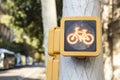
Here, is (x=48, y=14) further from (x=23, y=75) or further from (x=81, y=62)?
(x=23, y=75)

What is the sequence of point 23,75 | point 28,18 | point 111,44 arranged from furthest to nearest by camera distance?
1. point 23,75
2. point 28,18
3. point 111,44

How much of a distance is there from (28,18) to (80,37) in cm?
2045

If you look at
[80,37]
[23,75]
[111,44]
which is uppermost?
[80,37]

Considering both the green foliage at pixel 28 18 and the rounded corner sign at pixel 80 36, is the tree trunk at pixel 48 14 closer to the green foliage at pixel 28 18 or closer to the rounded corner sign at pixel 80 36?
the rounded corner sign at pixel 80 36

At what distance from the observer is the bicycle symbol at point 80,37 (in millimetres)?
1989

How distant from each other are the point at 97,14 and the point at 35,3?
1880cm

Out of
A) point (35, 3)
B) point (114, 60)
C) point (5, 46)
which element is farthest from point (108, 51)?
point (5, 46)

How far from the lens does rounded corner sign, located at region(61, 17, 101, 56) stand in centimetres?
197

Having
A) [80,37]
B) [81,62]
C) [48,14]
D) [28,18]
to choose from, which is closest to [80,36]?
[80,37]

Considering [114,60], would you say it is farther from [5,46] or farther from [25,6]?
[5,46]

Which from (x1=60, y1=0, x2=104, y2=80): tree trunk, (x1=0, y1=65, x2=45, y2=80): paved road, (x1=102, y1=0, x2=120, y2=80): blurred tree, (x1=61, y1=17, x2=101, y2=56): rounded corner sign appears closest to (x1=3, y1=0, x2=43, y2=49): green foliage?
(x1=0, y1=65, x2=45, y2=80): paved road

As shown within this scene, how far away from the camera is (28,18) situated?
22.3 metres

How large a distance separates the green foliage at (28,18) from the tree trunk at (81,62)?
59.5 feet

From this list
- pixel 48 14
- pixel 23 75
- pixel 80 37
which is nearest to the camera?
pixel 80 37
